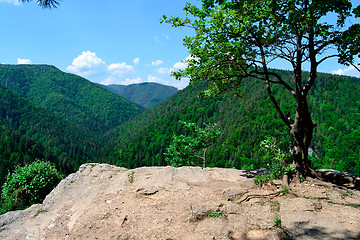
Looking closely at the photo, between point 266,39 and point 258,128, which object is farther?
point 258,128

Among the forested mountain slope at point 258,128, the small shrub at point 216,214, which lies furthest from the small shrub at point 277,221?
the forested mountain slope at point 258,128

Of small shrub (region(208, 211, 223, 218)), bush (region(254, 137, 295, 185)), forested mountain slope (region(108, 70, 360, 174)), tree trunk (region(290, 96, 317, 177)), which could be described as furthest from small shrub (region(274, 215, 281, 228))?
forested mountain slope (region(108, 70, 360, 174))

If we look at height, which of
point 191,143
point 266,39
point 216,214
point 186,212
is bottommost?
point 186,212

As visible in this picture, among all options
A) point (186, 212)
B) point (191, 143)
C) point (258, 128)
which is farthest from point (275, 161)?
point (258, 128)

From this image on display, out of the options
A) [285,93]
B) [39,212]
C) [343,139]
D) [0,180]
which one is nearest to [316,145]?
[343,139]

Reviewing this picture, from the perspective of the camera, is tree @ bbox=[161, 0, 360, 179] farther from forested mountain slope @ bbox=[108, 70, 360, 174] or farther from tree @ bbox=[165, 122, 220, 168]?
forested mountain slope @ bbox=[108, 70, 360, 174]

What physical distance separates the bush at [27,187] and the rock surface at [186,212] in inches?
141

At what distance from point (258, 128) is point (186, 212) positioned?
436 feet

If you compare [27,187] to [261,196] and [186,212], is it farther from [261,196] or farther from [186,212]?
[261,196]

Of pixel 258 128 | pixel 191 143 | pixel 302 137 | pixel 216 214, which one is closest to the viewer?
pixel 216 214

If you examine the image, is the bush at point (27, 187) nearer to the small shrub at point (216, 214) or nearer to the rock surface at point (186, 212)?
the rock surface at point (186, 212)

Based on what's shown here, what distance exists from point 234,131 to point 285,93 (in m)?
49.6

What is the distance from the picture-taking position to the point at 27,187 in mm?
12438

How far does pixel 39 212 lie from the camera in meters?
8.31
